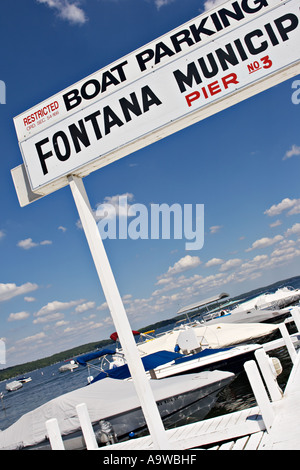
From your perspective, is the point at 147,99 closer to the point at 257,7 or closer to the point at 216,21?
the point at 216,21

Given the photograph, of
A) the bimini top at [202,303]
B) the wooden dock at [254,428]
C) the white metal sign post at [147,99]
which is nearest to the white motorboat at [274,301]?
the bimini top at [202,303]

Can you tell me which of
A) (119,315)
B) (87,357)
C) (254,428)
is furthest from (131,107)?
(87,357)

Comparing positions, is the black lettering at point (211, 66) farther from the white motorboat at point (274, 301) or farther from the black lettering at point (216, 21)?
the white motorboat at point (274, 301)

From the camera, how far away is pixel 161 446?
12.4 feet

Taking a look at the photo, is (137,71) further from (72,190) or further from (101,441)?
(101,441)

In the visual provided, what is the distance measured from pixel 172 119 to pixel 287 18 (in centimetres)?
162

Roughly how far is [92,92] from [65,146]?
0.75m

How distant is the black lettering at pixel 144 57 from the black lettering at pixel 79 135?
0.98 meters

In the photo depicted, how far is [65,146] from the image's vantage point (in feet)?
14.4
